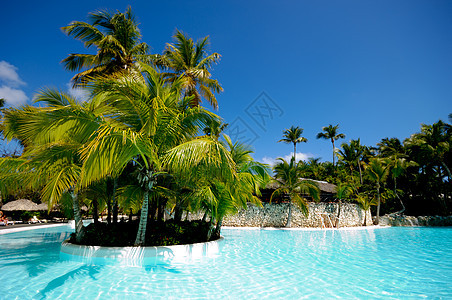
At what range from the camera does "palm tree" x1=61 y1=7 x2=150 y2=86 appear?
10.7 m

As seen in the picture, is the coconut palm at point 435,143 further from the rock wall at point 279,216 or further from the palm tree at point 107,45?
the palm tree at point 107,45

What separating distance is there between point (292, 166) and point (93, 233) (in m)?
12.2

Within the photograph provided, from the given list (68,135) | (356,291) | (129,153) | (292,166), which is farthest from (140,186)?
(292,166)

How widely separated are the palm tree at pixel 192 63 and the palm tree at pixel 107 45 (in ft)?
4.53

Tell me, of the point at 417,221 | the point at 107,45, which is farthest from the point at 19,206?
the point at 417,221

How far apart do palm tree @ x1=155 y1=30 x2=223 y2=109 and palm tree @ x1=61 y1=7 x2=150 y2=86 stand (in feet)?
4.53

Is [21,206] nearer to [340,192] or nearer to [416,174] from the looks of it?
[340,192]

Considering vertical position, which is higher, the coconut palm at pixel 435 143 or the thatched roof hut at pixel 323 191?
the coconut palm at pixel 435 143

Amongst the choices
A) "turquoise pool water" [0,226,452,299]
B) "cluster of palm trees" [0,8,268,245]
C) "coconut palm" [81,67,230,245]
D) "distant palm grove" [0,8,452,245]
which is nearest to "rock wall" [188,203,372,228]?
"distant palm grove" [0,8,452,245]

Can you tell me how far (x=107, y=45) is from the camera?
1043 cm

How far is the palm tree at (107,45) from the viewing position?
35.1ft

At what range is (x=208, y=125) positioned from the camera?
292 inches

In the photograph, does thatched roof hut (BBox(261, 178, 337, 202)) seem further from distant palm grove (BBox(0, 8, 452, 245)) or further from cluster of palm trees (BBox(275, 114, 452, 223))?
distant palm grove (BBox(0, 8, 452, 245))

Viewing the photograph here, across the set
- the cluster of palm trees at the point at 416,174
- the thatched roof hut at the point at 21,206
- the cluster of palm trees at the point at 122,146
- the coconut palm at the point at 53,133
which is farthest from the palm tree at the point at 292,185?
the thatched roof hut at the point at 21,206
